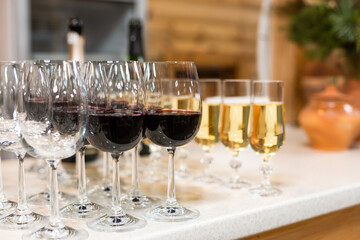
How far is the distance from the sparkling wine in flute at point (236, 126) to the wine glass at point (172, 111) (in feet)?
0.59

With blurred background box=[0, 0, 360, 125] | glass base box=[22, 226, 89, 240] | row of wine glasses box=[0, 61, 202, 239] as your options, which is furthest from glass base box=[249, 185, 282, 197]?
blurred background box=[0, 0, 360, 125]

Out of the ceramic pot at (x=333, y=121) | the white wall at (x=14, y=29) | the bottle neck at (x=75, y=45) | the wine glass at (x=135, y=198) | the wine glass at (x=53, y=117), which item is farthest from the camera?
the white wall at (x=14, y=29)

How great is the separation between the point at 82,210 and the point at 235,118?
407mm

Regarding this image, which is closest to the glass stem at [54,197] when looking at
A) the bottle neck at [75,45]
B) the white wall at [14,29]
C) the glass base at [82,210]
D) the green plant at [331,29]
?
the glass base at [82,210]

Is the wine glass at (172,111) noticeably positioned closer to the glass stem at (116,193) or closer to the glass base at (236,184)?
the glass stem at (116,193)

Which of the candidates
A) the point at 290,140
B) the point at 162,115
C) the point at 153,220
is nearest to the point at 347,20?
the point at 290,140

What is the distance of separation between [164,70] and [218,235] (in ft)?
1.08

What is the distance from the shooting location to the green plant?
1611mm

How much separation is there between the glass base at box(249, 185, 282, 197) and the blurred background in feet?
2.79

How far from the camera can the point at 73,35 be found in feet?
4.34

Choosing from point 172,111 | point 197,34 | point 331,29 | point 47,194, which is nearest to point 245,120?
point 172,111

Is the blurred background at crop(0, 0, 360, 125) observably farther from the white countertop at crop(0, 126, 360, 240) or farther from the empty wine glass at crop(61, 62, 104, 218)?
the empty wine glass at crop(61, 62, 104, 218)

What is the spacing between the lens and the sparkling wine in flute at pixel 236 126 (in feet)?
3.53

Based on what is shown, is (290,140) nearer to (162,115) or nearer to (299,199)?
(299,199)
